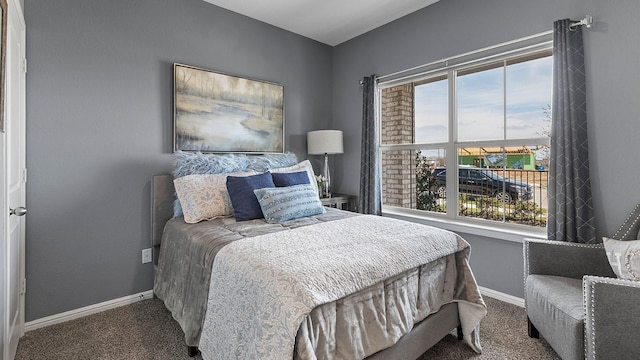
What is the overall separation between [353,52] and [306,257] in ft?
10.4

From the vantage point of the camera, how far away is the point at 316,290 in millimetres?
1173

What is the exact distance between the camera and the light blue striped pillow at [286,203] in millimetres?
2252

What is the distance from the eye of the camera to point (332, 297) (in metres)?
1.21

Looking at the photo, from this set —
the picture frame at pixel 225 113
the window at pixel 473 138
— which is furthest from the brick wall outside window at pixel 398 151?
the picture frame at pixel 225 113

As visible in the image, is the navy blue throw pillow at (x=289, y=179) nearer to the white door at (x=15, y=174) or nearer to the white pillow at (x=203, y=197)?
the white pillow at (x=203, y=197)

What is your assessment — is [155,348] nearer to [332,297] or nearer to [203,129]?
[332,297]

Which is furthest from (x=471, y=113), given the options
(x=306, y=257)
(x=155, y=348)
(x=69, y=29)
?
(x=69, y=29)

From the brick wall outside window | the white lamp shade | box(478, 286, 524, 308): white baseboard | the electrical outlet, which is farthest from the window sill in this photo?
the electrical outlet

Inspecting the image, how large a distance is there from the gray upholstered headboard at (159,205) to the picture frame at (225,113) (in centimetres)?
34

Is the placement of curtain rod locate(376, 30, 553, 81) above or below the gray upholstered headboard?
above

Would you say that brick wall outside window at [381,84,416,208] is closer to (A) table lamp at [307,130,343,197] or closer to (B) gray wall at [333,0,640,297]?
(B) gray wall at [333,0,640,297]

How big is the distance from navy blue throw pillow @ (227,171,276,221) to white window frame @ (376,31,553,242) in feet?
5.40

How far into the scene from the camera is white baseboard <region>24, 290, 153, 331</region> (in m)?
2.18

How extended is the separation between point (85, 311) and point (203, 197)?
1288 mm
